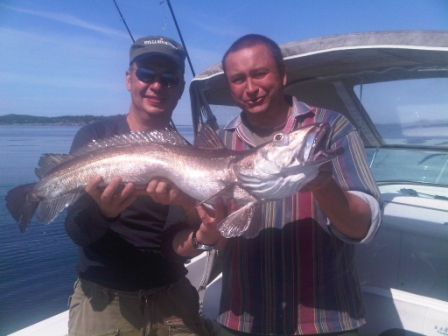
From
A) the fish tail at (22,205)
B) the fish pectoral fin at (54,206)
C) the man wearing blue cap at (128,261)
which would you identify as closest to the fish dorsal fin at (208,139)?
the man wearing blue cap at (128,261)

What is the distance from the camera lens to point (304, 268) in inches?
87.5

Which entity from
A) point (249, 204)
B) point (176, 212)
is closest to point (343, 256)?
point (249, 204)

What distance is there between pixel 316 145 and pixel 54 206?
2.25 m

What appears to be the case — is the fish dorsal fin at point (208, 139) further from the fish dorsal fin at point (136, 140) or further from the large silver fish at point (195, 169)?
the fish dorsal fin at point (136, 140)

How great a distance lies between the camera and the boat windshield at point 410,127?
4588mm

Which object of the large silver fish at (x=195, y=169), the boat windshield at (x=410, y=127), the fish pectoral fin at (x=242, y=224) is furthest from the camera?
the boat windshield at (x=410, y=127)

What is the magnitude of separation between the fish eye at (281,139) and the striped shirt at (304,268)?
35cm

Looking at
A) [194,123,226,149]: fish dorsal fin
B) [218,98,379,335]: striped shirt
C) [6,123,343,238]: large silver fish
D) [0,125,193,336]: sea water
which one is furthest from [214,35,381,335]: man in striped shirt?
[0,125,193,336]: sea water

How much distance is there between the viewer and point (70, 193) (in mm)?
2766

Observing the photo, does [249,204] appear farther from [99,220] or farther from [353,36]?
[353,36]

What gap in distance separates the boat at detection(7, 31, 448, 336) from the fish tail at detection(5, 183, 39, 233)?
3.62 ft

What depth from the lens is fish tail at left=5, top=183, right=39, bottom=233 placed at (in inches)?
111

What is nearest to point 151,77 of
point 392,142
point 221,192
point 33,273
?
point 221,192

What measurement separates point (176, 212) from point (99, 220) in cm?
64
